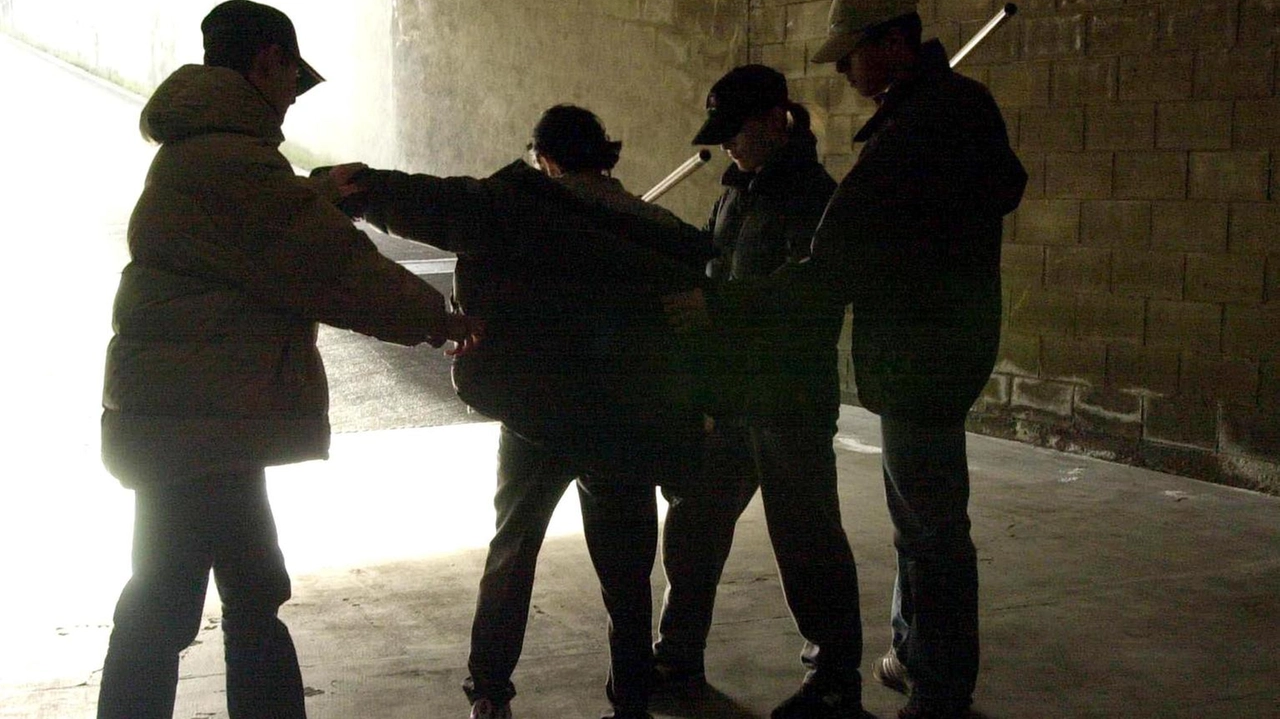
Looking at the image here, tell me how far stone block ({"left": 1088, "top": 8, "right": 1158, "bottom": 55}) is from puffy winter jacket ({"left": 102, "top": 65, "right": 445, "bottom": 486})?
3992 millimetres

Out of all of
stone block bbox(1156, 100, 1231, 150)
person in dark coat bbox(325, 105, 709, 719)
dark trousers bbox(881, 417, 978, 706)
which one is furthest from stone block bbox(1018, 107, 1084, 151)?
person in dark coat bbox(325, 105, 709, 719)

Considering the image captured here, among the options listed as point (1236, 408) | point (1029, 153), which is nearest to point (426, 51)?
point (1029, 153)

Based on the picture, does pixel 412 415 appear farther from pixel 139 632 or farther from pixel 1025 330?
pixel 139 632

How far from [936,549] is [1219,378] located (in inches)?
114

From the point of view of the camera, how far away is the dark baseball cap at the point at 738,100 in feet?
9.73

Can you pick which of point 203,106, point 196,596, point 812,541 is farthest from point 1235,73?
point 196,596

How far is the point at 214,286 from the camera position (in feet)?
7.36

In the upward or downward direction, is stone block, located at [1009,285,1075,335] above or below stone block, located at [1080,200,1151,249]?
below

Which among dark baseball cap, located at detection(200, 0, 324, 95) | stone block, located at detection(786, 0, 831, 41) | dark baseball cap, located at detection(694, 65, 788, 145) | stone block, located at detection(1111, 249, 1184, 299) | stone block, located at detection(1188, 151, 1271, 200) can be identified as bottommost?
stone block, located at detection(1111, 249, 1184, 299)

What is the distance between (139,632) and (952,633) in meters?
1.51

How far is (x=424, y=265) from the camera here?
9.39m

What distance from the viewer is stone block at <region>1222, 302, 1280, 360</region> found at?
4.99m

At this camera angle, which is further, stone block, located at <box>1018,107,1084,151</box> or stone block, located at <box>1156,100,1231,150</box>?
stone block, located at <box>1018,107,1084,151</box>

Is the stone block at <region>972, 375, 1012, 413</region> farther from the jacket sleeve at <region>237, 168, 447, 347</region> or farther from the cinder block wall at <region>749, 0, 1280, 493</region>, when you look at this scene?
the jacket sleeve at <region>237, 168, 447, 347</region>
